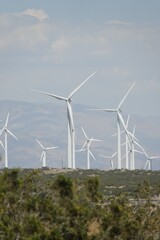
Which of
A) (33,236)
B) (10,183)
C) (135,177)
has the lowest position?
(33,236)

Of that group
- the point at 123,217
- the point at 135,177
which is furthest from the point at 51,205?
the point at 135,177

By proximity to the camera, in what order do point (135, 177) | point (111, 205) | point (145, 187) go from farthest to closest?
point (135, 177), point (145, 187), point (111, 205)

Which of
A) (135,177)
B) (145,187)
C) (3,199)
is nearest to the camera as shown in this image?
(3,199)

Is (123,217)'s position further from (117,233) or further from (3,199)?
(3,199)

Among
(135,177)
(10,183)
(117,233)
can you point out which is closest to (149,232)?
(117,233)

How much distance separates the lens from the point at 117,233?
112 ft

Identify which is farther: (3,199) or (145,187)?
(145,187)

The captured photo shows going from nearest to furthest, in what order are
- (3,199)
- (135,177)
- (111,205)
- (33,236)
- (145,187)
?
1. (33,236)
2. (3,199)
3. (111,205)
4. (145,187)
5. (135,177)

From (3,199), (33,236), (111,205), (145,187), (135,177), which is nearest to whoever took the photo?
(33,236)

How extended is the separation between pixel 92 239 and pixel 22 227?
3544 millimetres

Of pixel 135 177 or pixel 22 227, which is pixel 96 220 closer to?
pixel 22 227

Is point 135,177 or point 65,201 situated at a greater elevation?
point 135,177

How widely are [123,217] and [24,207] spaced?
4.13 meters

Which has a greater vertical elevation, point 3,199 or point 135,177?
point 135,177
